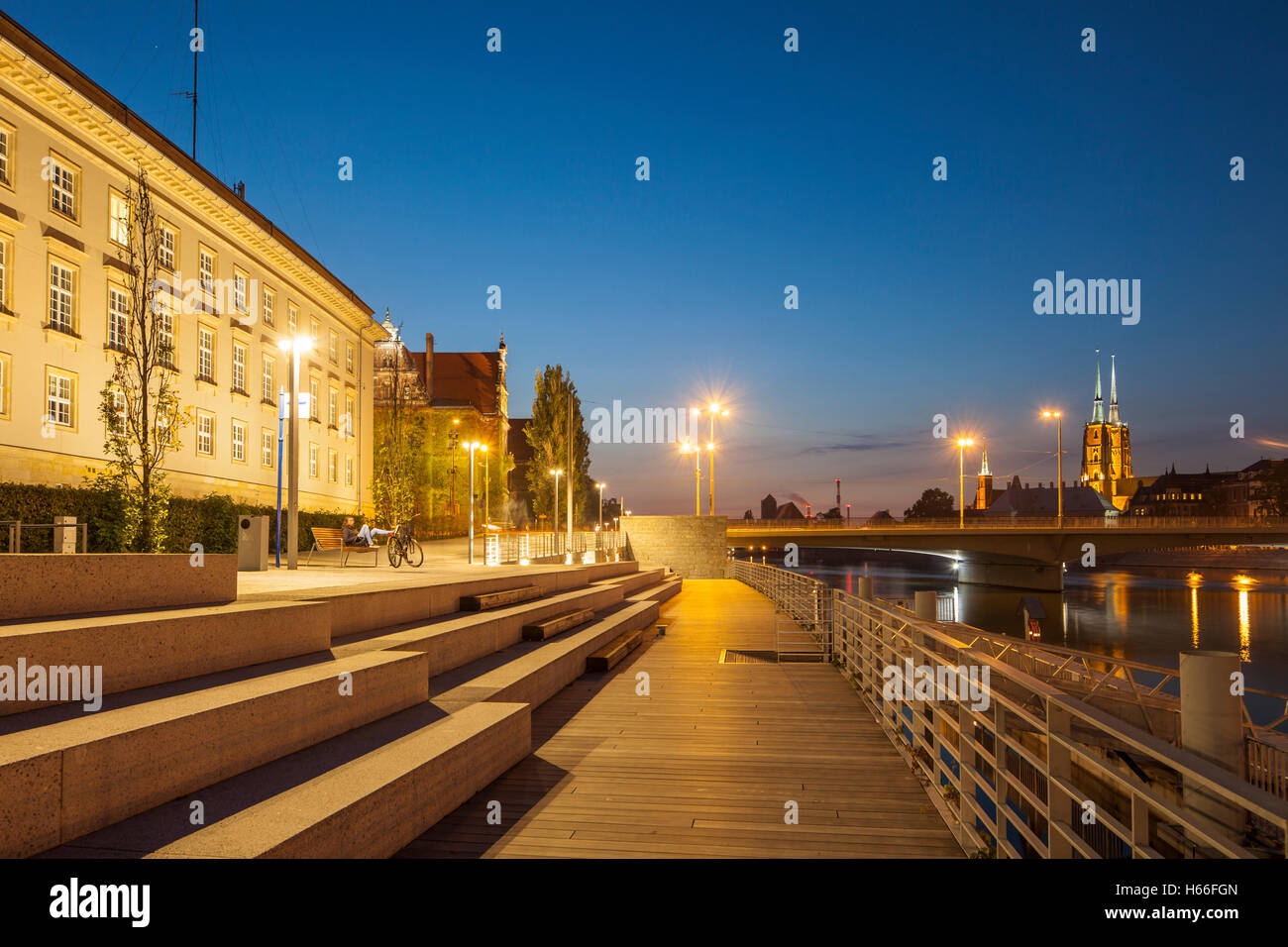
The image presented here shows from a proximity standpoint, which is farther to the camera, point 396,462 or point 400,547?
point 396,462

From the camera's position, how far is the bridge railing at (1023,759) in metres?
2.64

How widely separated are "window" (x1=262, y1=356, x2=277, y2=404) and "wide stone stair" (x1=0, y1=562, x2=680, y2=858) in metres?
29.6

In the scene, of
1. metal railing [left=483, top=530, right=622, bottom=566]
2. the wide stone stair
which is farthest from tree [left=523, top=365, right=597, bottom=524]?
the wide stone stair

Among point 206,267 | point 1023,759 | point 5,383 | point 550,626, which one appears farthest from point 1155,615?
point 5,383

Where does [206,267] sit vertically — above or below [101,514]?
above

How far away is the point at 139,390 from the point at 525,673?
22.2 m

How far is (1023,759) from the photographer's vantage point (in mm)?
7254

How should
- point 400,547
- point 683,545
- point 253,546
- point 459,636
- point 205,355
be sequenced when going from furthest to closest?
point 683,545, point 205,355, point 400,547, point 253,546, point 459,636

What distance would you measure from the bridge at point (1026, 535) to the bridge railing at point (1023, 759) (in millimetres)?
47955

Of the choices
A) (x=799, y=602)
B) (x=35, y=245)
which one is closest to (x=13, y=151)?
(x=35, y=245)

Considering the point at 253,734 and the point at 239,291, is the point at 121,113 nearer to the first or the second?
the point at 239,291

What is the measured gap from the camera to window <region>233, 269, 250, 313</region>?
3216cm

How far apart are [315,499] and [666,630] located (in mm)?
26394

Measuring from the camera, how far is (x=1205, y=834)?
2.42m
